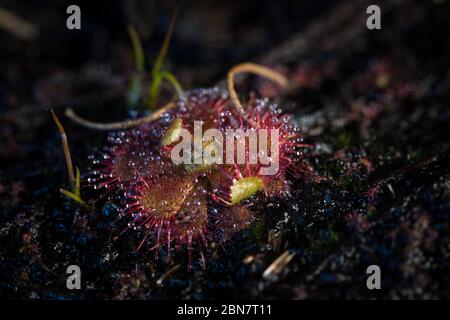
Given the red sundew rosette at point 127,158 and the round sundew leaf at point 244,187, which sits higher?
the red sundew rosette at point 127,158

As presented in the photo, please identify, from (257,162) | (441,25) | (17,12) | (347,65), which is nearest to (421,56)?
(441,25)

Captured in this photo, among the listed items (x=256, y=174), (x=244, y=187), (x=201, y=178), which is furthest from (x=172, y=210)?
(x=256, y=174)

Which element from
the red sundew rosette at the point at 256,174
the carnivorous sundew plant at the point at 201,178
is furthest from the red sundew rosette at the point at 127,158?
the red sundew rosette at the point at 256,174

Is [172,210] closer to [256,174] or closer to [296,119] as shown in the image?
[256,174]

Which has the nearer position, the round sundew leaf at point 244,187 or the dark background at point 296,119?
the dark background at point 296,119

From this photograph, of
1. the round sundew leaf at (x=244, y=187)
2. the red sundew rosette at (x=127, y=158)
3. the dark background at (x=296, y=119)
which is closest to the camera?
the dark background at (x=296, y=119)

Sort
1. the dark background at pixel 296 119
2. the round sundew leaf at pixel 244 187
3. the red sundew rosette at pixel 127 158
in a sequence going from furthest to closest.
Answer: the red sundew rosette at pixel 127 158
the round sundew leaf at pixel 244 187
the dark background at pixel 296 119

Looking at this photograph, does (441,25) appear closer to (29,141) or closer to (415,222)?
(415,222)

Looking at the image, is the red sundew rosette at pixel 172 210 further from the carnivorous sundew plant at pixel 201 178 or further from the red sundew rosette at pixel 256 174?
the red sundew rosette at pixel 256 174
